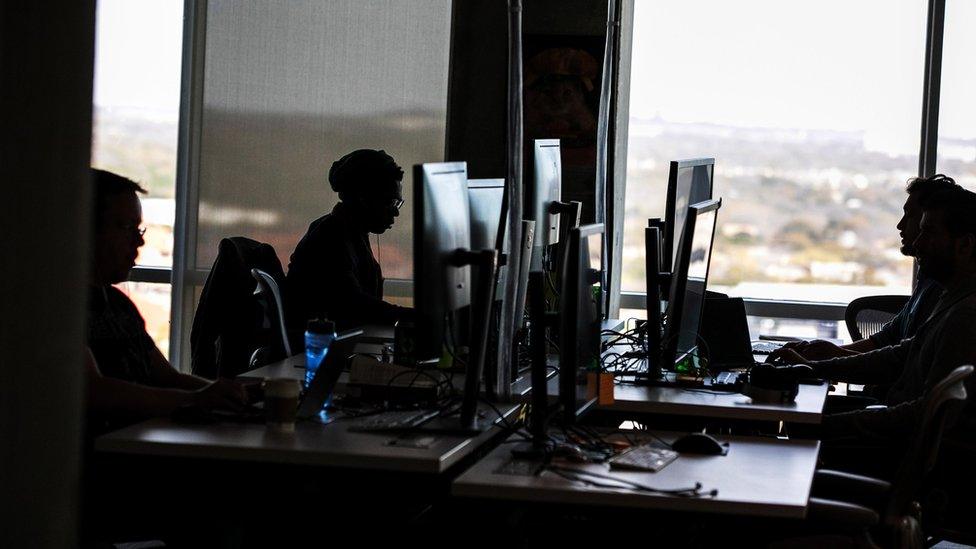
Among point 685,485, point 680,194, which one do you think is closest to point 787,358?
point 680,194

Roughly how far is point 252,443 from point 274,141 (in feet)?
12.2

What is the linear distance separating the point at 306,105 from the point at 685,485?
4058 mm

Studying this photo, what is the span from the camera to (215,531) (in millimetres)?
2695

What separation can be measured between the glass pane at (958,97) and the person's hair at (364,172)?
9.24 feet

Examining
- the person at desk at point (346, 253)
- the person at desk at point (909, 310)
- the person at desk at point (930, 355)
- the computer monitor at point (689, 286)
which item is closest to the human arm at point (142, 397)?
the computer monitor at point (689, 286)

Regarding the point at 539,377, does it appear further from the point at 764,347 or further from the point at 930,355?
the point at 764,347

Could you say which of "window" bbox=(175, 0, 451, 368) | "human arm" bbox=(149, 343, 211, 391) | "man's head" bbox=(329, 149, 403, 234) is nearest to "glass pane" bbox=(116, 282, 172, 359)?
"window" bbox=(175, 0, 451, 368)

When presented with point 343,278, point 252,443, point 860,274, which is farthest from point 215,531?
point 860,274

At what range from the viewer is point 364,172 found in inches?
175

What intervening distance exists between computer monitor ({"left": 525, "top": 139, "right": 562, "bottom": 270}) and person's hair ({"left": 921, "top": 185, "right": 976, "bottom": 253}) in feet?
3.95

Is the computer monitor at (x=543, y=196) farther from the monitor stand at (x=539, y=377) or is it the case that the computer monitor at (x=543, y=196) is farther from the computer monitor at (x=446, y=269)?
the monitor stand at (x=539, y=377)

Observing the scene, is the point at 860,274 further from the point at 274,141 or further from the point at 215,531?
the point at 215,531

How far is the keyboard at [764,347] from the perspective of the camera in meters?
4.38

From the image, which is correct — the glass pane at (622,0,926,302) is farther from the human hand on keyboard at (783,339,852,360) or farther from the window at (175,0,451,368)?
the human hand on keyboard at (783,339,852,360)
